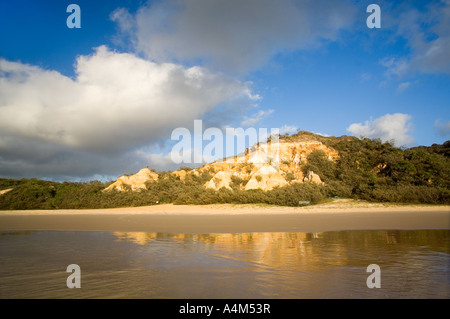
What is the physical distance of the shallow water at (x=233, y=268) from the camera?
3.63 metres

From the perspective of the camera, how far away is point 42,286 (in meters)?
3.96

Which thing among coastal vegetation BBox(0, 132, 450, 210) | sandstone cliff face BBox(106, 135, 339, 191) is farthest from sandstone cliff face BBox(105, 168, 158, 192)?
coastal vegetation BBox(0, 132, 450, 210)

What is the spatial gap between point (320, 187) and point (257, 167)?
7983 millimetres

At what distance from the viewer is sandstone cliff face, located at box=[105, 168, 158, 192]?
Answer: 27.9 metres

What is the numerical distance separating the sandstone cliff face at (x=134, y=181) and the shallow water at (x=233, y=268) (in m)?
20.9

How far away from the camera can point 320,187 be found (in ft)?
66.0

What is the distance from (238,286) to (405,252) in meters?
4.28

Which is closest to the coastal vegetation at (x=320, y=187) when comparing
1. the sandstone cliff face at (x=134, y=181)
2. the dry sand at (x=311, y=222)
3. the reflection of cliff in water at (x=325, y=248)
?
the sandstone cliff face at (x=134, y=181)

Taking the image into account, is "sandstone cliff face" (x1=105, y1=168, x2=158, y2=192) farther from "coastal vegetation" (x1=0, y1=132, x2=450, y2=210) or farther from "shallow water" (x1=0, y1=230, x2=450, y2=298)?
"shallow water" (x1=0, y1=230, x2=450, y2=298)

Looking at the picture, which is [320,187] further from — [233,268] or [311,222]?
[233,268]
